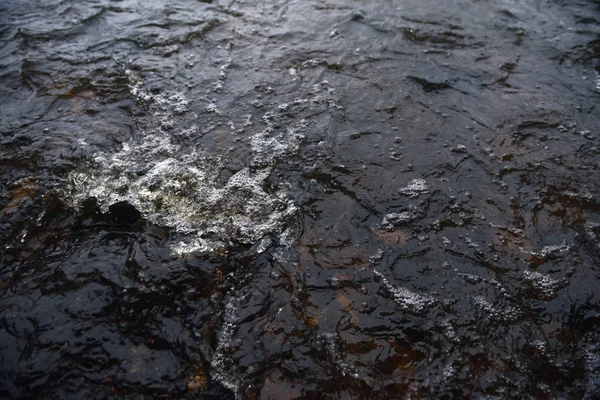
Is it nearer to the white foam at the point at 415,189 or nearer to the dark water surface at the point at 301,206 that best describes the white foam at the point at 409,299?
the dark water surface at the point at 301,206

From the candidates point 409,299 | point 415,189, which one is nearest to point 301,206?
point 415,189

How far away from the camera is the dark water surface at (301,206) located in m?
2.62

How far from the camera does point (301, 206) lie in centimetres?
349

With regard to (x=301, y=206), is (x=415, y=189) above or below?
above

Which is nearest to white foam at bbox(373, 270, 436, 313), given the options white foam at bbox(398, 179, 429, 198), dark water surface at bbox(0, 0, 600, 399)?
dark water surface at bbox(0, 0, 600, 399)

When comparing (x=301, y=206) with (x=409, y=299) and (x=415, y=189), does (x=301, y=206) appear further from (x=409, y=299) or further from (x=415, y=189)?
(x=409, y=299)

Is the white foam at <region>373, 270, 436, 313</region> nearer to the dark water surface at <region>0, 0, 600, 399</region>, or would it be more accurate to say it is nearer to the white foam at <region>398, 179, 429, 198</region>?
the dark water surface at <region>0, 0, 600, 399</region>

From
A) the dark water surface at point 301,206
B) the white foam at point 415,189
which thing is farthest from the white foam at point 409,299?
the white foam at point 415,189

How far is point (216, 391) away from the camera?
2494 mm

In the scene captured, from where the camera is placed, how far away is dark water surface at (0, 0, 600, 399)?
262 centimetres

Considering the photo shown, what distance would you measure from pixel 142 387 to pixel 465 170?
311 cm

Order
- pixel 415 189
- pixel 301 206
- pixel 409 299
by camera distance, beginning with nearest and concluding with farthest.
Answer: pixel 409 299 → pixel 301 206 → pixel 415 189

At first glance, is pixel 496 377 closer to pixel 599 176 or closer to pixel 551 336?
pixel 551 336

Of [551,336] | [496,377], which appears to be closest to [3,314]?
[496,377]
